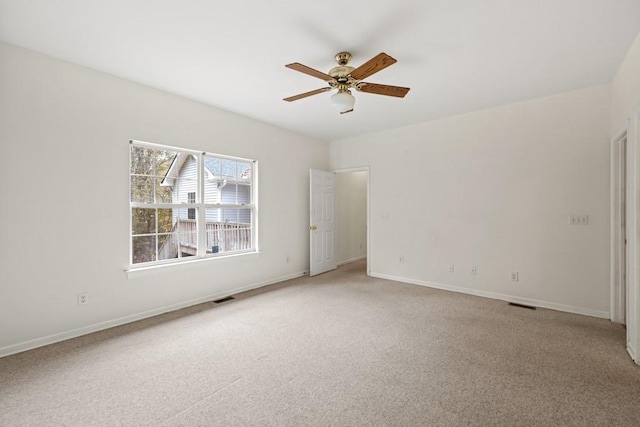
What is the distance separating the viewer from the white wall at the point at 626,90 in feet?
7.78

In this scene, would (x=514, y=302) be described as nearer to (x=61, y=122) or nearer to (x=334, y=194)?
(x=334, y=194)

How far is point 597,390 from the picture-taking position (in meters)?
1.97

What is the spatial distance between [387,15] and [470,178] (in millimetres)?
2866

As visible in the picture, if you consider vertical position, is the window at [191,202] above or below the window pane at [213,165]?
below

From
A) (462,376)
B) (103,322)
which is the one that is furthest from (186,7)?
(462,376)

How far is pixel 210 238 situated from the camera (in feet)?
13.5

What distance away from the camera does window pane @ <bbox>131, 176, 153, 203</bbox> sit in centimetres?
330

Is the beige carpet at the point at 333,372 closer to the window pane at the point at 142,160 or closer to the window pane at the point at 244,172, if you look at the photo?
the window pane at the point at 142,160

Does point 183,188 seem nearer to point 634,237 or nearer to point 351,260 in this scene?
point 351,260

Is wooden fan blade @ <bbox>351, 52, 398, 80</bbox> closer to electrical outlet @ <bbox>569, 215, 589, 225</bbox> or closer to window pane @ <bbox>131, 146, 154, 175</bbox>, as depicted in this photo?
window pane @ <bbox>131, 146, 154, 175</bbox>

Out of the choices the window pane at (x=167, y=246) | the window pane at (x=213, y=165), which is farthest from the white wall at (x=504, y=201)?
the window pane at (x=167, y=246)

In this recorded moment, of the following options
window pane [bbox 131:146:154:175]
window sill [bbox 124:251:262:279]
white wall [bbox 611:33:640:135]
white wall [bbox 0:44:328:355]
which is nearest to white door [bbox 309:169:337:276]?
window sill [bbox 124:251:262:279]

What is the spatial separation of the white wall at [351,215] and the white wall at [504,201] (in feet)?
4.28

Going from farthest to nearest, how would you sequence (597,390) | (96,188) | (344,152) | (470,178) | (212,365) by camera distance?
(344,152) < (470,178) < (96,188) < (212,365) < (597,390)
